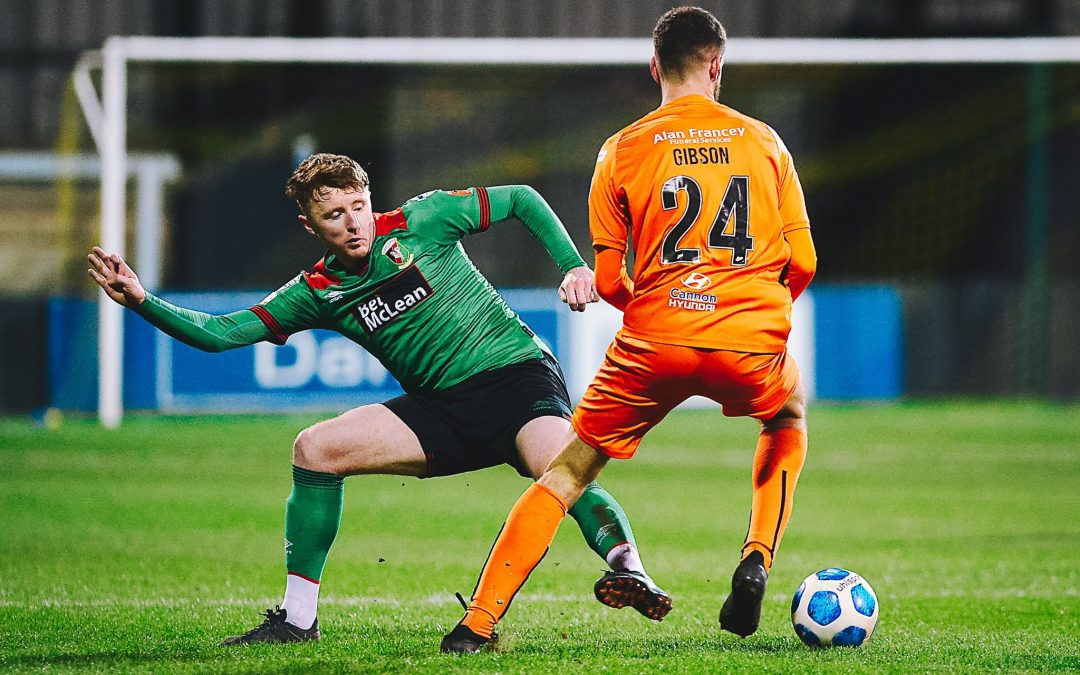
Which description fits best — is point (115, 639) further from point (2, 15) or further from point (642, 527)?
point (2, 15)

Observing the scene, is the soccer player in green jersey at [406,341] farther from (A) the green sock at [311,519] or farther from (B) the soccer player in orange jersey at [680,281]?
(B) the soccer player in orange jersey at [680,281]

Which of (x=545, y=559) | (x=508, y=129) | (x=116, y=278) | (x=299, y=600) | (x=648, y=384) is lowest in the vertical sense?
(x=545, y=559)

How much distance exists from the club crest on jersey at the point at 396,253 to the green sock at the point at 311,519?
0.81 m

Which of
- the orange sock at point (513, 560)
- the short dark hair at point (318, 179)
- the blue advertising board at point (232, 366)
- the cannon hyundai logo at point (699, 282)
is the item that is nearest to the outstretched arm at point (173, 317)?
the short dark hair at point (318, 179)

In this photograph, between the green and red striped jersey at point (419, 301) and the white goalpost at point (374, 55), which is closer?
the green and red striped jersey at point (419, 301)

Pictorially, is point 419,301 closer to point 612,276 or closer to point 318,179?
point 318,179

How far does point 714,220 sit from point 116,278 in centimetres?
204

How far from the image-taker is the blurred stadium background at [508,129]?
22.1 metres

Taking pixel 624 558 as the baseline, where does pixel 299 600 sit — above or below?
below

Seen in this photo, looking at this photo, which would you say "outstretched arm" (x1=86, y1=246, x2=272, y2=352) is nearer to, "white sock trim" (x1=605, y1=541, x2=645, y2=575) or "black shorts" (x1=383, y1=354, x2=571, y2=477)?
"black shorts" (x1=383, y1=354, x2=571, y2=477)

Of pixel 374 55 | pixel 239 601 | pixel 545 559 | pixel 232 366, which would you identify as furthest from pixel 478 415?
pixel 232 366

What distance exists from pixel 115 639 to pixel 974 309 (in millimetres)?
16832

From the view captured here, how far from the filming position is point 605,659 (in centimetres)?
500

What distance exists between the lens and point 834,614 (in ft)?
17.1
